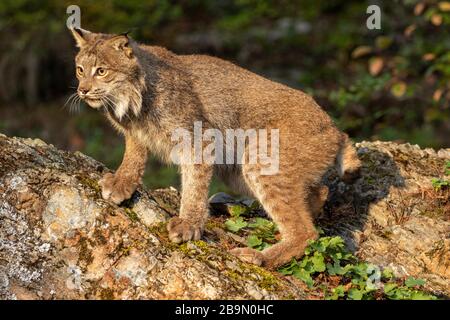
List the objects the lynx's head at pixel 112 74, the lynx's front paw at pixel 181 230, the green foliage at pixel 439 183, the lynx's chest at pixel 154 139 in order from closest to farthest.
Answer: the lynx's front paw at pixel 181 230 → the lynx's head at pixel 112 74 → the lynx's chest at pixel 154 139 → the green foliage at pixel 439 183

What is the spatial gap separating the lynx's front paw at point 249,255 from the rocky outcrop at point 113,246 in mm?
87

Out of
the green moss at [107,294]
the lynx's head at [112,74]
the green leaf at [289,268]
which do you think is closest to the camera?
the green moss at [107,294]

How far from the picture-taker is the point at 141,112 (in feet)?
16.6

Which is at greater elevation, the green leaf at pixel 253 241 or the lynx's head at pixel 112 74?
the lynx's head at pixel 112 74

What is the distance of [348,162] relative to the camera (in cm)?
538

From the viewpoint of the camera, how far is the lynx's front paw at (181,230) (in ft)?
14.5

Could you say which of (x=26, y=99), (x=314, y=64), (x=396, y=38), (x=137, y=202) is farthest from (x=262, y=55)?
(x=137, y=202)

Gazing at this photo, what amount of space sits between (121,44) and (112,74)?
A: 0.69 ft

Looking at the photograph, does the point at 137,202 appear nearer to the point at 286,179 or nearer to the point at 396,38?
the point at 286,179

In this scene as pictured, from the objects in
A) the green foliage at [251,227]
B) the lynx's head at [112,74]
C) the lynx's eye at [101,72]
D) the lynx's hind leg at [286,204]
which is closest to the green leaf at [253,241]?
the green foliage at [251,227]

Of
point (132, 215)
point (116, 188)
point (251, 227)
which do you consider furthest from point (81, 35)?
point (251, 227)

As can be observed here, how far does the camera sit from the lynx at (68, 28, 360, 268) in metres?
4.84

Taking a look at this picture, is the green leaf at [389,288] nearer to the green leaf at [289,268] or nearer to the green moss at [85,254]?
the green leaf at [289,268]

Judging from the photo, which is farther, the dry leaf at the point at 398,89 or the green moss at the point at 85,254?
the dry leaf at the point at 398,89
